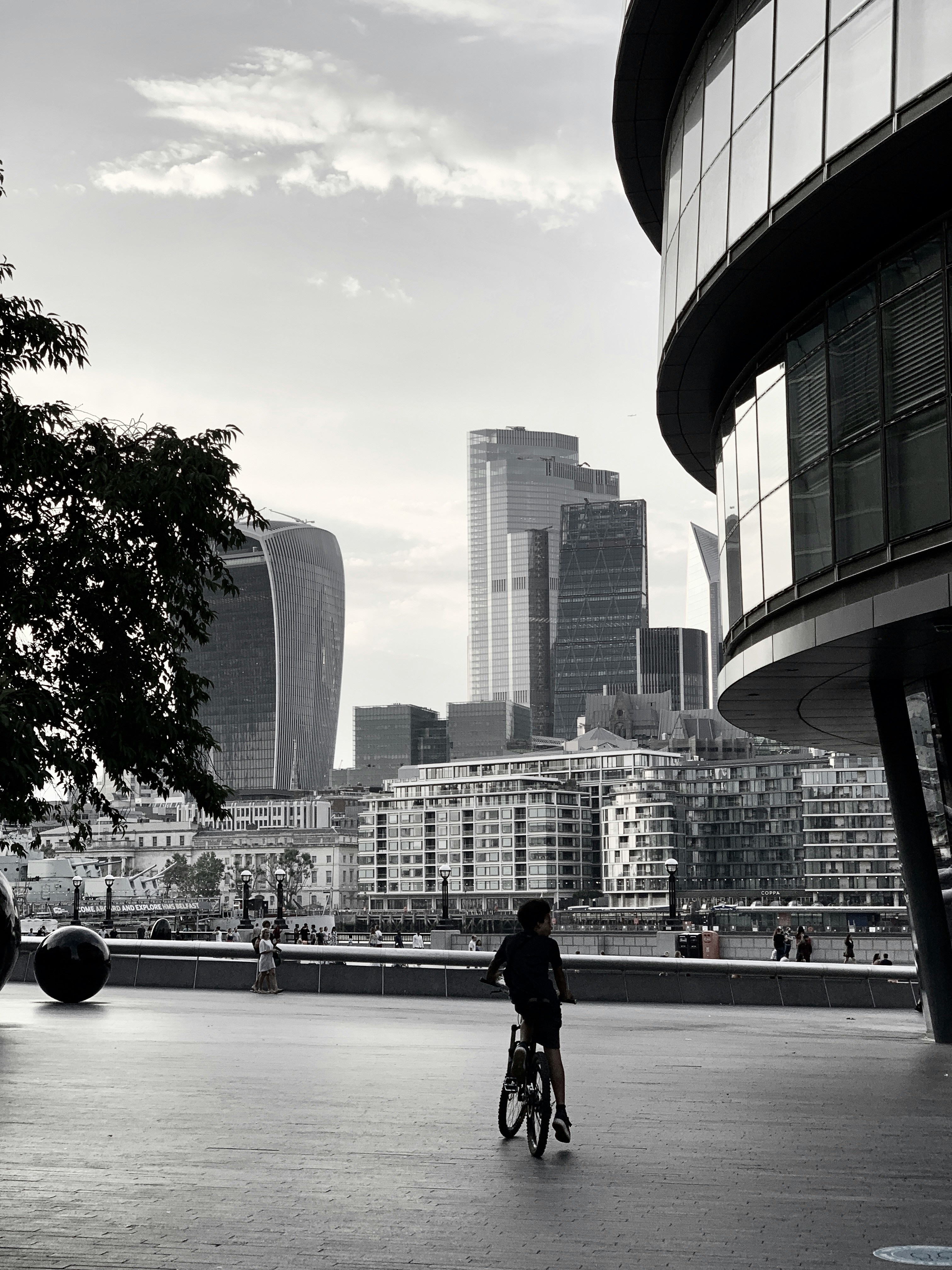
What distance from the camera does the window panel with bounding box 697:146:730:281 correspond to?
20266mm

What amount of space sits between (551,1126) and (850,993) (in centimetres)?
2283

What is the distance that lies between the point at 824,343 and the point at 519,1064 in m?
12.0

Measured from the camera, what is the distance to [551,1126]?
1190 cm

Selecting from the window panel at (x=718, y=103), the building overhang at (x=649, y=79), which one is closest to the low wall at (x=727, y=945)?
the building overhang at (x=649, y=79)

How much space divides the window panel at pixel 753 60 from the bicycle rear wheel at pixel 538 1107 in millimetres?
13380

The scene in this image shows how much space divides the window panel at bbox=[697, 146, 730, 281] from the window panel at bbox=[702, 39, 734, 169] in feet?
0.76

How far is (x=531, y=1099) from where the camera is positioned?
1060 centimetres

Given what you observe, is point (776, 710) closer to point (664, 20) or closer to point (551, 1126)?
point (664, 20)

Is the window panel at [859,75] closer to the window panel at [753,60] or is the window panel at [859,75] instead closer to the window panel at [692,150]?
the window panel at [753,60]

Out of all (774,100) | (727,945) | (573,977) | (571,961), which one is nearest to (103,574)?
(774,100)

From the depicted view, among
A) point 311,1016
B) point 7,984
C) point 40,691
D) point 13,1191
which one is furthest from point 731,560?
point 7,984

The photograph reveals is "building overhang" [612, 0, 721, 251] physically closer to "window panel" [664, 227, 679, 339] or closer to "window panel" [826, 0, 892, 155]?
"window panel" [664, 227, 679, 339]

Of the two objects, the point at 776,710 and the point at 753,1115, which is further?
the point at 776,710

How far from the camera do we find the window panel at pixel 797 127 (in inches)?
700
